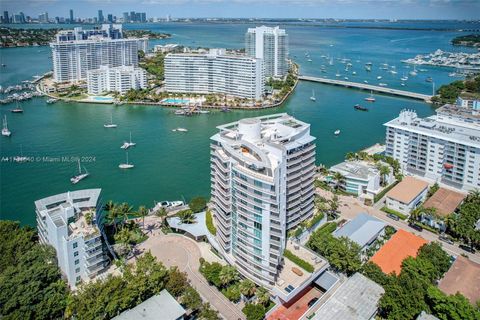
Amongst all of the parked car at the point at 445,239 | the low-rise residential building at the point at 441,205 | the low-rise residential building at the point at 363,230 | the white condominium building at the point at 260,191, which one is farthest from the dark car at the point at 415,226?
the white condominium building at the point at 260,191

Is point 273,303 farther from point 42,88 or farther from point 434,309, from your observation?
point 42,88

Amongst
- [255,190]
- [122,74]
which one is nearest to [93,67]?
[122,74]

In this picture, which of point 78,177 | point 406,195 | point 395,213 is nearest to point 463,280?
point 395,213

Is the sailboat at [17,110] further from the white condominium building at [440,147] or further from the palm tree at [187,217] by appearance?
the white condominium building at [440,147]

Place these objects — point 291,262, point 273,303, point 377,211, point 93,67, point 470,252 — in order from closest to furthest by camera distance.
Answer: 1. point 273,303
2. point 291,262
3. point 470,252
4. point 377,211
5. point 93,67

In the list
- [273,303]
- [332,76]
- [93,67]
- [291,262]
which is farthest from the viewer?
[332,76]

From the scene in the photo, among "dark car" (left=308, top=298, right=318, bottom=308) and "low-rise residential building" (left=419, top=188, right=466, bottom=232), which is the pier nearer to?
"low-rise residential building" (left=419, top=188, right=466, bottom=232)

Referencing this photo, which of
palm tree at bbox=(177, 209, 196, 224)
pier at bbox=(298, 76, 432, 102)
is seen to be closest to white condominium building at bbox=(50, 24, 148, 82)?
pier at bbox=(298, 76, 432, 102)
